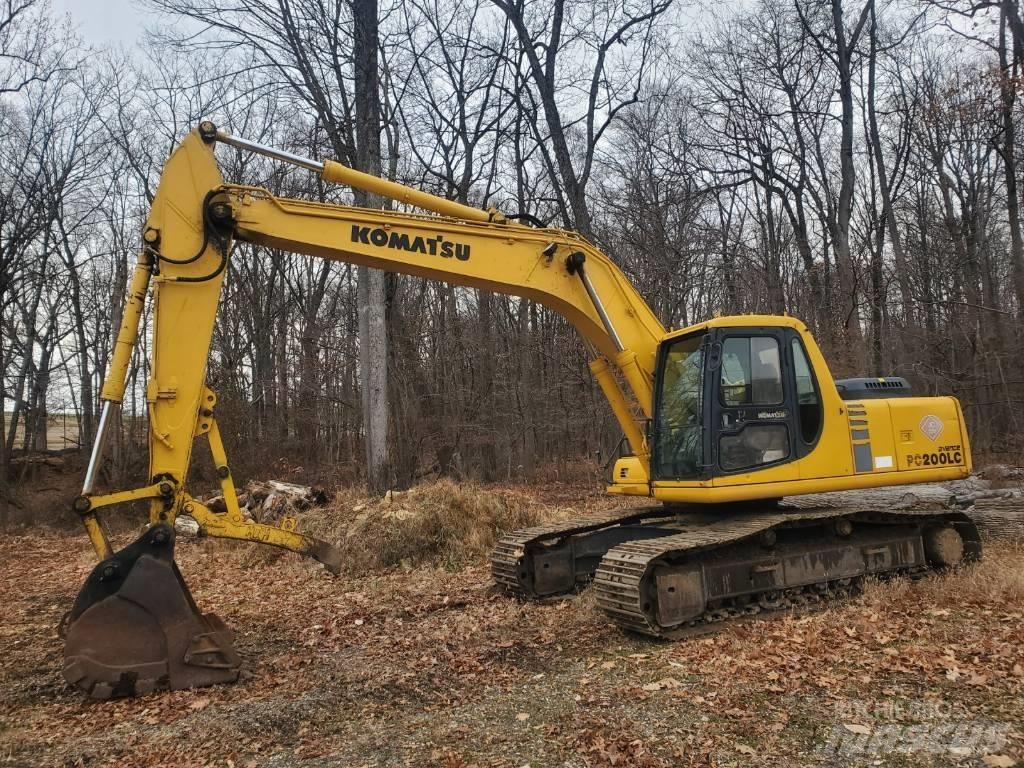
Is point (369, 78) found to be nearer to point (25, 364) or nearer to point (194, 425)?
point (194, 425)

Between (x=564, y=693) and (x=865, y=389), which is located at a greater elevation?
(x=865, y=389)

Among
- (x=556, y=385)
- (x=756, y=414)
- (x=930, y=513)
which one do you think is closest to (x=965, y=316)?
(x=556, y=385)

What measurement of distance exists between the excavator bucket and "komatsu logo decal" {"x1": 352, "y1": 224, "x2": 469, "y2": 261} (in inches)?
110

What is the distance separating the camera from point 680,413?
23.4 ft

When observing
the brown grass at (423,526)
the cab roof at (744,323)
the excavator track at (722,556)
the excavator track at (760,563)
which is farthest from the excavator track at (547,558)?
the cab roof at (744,323)

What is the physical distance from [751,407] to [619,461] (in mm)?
1571

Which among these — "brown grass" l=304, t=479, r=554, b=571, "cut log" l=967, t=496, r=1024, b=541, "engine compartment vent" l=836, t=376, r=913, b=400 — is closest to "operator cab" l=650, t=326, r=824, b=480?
"engine compartment vent" l=836, t=376, r=913, b=400

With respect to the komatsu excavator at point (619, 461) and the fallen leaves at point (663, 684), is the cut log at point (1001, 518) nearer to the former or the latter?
the komatsu excavator at point (619, 461)

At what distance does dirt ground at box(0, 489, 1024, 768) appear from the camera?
4.07 metres

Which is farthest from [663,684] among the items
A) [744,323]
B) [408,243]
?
[408,243]

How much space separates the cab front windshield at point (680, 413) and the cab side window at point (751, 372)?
247 mm

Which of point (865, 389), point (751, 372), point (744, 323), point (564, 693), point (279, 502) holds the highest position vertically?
point (744, 323)

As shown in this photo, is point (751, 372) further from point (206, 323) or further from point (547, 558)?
point (206, 323)

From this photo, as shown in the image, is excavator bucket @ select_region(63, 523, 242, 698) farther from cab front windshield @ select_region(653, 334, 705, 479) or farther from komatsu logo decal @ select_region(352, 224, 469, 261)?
cab front windshield @ select_region(653, 334, 705, 479)
